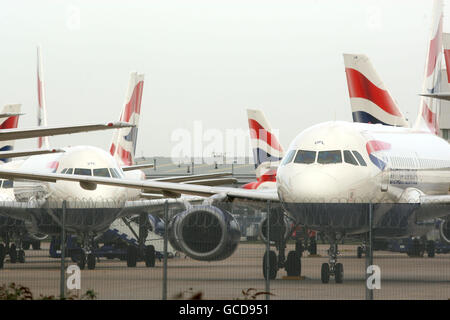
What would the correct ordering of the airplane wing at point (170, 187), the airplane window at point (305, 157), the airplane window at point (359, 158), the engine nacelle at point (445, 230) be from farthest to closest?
1. the airplane wing at point (170, 187)
2. the airplane window at point (359, 158)
3. the airplane window at point (305, 157)
4. the engine nacelle at point (445, 230)

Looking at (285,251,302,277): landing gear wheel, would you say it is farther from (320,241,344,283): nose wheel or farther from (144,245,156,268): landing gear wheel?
(144,245,156,268): landing gear wheel

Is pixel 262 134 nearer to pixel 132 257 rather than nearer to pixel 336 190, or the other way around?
pixel 336 190

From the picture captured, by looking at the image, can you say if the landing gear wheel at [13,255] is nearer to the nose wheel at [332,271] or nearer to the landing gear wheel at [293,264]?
the landing gear wheel at [293,264]

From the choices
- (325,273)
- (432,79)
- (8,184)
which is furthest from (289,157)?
(8,184)

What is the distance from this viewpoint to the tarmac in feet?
50.9

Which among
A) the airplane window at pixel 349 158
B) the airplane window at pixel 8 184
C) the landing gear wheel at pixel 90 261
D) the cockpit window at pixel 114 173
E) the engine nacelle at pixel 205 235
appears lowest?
the landing gear wheel at pixel 90 261

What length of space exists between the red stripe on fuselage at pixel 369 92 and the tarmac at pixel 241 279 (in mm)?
16112

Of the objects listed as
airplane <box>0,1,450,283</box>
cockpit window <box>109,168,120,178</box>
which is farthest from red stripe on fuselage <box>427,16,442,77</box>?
cockpit window <box>109,168,120,178</box>

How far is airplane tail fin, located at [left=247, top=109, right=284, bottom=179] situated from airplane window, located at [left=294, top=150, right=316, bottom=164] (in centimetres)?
3049

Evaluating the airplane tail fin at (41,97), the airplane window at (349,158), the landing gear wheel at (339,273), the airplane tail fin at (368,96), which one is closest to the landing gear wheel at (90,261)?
the landing gear wheel at (339,273)

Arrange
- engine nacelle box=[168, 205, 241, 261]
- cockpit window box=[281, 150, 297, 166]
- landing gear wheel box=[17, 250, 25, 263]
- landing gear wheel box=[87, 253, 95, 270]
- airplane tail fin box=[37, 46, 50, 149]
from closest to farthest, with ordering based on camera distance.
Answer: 1. engine nacelle box=[168, 205, 241, 261]
2. landing gear wheel box=[17, 250, 25, 263]
3. landing gear wheel box=[87, 253, 95, 270]
4. cockpit window box=[281, 150, 297, 166]
5. airplane tail fin box=[37, 46, 50, 149]

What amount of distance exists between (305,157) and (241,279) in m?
6.56

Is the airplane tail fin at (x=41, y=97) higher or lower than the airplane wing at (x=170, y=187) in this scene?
higher

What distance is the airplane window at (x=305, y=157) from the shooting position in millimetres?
21812
